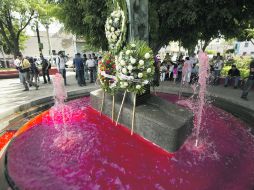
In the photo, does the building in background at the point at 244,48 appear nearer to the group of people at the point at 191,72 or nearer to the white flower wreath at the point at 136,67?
the group of people at the point at 191,72

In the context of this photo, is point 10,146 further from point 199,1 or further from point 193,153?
point 199,1

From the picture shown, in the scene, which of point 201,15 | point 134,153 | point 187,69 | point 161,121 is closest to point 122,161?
point 134,153

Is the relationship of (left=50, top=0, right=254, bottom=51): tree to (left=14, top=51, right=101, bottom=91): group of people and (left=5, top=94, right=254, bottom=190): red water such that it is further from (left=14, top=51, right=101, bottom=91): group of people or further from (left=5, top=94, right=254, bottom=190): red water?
(left=5, top=94, right=254, bottom=190): red water

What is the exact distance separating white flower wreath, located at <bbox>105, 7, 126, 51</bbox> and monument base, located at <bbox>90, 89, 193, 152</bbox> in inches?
64.7

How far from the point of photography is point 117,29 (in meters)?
5.56

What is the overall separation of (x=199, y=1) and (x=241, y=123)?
212 inches

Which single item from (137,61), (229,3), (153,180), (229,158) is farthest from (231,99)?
(153,180)

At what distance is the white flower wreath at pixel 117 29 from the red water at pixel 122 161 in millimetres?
2293

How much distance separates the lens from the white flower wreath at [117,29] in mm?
5328

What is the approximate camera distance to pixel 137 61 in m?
4.73

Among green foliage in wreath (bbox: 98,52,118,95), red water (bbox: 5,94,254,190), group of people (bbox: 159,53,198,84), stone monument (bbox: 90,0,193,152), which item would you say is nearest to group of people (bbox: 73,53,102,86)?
group of people (bbox: 159,53,198,84)

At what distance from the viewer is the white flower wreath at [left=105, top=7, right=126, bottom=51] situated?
5.33 m

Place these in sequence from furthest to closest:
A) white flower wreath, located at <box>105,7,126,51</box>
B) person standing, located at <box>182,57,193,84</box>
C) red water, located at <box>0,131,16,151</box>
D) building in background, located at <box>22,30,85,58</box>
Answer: building in background, located at <box>22,30,85,58</box> → person standing, located at <box>182,57,193,84</box> → white flower wreath, located at <box>105,7,126,51</box> → red water, located at <box>0,131,16,151</box>

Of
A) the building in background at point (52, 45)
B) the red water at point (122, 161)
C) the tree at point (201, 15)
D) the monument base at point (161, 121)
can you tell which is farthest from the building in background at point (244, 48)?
the monument base at point (161, 121)
